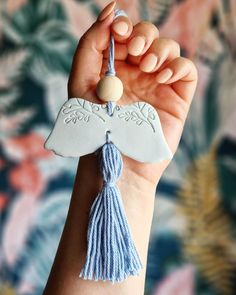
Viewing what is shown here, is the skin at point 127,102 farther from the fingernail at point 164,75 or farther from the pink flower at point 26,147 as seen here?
the pink flower at point 26,147

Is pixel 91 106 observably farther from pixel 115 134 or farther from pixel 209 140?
pixel 209 140

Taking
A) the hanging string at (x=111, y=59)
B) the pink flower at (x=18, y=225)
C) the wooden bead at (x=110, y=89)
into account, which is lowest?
the pink flower at (x=18, y=225)

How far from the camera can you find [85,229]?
0.59 metres

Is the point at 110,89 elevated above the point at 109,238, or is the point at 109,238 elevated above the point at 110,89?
the point at 110,89

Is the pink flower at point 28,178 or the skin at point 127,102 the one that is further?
the pink flower at point 28,178

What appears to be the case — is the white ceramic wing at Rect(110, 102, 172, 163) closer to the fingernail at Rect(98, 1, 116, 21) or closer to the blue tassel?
the blue tassel

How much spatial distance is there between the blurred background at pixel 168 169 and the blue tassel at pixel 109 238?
28.5 inches

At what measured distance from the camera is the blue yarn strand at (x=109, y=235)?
21.0 inches

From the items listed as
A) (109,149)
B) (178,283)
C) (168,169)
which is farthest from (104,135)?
(178,283)

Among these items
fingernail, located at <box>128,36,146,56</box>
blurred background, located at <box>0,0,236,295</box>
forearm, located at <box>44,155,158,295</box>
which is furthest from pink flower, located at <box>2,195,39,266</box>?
fingernail, located at <box>128,36,146,56</box>

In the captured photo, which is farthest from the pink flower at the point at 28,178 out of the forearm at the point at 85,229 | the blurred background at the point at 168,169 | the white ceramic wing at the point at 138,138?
the white ceramic wing at the point at 138,138

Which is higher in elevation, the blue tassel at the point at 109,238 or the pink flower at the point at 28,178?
the blue tassel at the point at 109,238

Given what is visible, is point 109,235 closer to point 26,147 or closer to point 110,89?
point 110,89

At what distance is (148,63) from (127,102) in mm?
59
